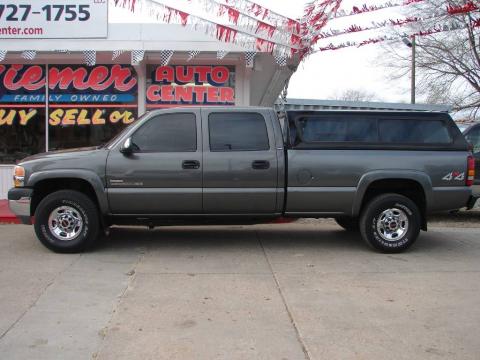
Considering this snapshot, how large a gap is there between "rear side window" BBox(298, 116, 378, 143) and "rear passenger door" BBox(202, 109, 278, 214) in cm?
51

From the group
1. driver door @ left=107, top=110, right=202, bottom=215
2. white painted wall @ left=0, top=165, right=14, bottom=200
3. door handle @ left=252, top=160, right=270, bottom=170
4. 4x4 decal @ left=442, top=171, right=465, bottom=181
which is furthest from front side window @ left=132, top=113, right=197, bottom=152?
white painted wall @ left=0, top=165, right=14, bottom=200

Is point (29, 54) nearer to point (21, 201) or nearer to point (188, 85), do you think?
point (188, 85)

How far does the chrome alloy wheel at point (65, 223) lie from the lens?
664 cm

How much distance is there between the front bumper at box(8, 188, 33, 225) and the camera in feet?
21.5

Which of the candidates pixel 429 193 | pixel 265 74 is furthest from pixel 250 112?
pixel 265 74

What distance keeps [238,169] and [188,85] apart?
5167 millimetres

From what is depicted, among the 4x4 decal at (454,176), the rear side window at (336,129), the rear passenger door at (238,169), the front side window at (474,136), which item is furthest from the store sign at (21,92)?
the front side window at (474,136)

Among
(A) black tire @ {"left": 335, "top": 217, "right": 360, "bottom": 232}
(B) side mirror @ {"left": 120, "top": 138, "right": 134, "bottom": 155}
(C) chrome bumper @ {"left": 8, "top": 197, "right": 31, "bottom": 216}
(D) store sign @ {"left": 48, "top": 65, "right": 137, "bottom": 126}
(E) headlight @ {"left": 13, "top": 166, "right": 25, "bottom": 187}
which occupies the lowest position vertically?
(A) black tire @ {"left": 335, "top": 217, "right": 360, "bottom": 232}

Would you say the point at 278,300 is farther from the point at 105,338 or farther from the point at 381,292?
the point at 105,338

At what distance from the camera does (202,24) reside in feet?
32.7

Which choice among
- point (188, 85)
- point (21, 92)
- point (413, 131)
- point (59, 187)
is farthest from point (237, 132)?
point (21, 92)

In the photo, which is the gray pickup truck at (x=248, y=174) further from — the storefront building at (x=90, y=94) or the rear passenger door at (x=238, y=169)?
the storefront building at (x=90, y=94)

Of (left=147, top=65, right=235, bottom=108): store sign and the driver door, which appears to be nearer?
the driver door

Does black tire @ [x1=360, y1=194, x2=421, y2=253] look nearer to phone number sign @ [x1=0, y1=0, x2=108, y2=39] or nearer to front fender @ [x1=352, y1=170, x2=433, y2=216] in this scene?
front fender @ [x1=352, y1=170, x2=433, y2=216]
